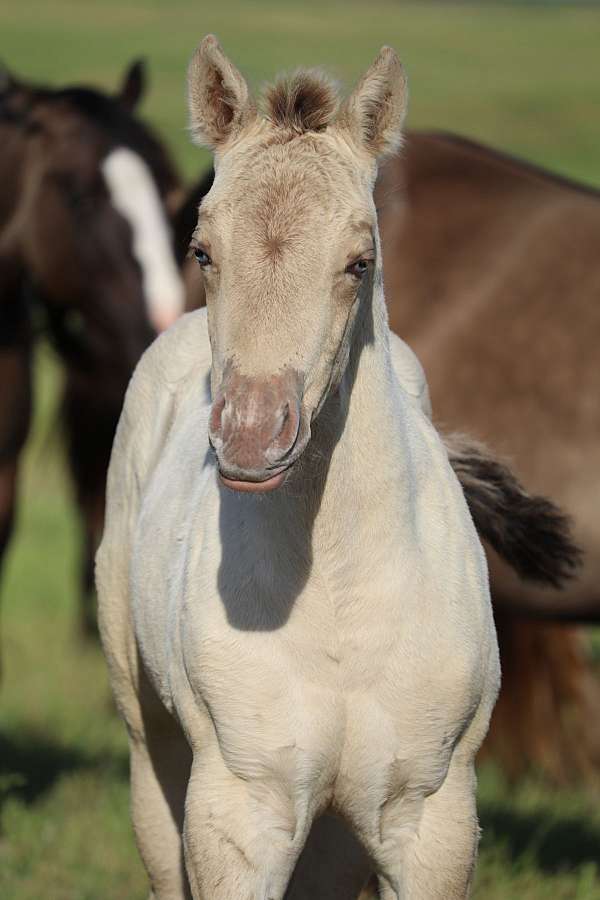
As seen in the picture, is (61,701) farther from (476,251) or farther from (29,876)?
(476,251)

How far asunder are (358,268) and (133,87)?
4261mm

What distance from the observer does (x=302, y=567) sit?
8.70 feet

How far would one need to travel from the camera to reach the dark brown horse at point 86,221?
5.62m

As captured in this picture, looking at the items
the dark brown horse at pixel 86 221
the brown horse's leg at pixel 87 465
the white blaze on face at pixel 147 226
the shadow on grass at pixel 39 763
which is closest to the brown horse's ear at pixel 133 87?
the dark brown horse at pixel 86 221

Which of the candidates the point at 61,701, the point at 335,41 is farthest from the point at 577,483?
the point at 335,41

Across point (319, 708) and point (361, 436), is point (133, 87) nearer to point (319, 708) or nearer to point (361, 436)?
point (361, 436)

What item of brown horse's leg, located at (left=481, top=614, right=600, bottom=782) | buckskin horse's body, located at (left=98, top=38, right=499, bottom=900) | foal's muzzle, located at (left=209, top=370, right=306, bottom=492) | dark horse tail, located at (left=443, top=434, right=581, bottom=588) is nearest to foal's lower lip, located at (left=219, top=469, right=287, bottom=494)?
foal's muzzle, located at (left=209, top=370, right=306, bottom=492)

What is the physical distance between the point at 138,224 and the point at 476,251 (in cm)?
149

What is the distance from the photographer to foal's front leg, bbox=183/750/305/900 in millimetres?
2582

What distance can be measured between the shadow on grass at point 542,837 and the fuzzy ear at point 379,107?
2.41 metres

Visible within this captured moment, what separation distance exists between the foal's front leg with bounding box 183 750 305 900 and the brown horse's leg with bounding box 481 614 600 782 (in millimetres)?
2904

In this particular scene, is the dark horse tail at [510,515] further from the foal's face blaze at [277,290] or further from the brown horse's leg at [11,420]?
the brown horse's leg at [11,420]

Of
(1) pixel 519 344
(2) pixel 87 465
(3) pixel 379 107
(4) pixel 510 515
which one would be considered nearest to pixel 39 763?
(1) pixel 519 344

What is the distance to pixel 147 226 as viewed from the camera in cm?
590
